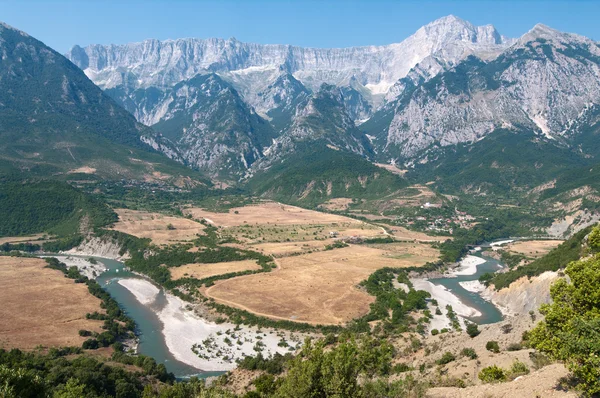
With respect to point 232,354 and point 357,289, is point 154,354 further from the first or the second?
point 357,289

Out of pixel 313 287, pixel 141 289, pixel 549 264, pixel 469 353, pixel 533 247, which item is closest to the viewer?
pixel 469 353

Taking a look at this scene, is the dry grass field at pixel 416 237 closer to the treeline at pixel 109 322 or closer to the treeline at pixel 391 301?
the treeline at pixel 391 301

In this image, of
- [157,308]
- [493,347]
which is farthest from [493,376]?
[157,308]

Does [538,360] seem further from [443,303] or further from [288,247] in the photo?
[288,247]

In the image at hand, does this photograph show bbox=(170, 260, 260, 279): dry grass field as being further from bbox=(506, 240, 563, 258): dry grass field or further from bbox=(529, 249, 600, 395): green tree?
bbox=(529, 249, 600, 395): green tree

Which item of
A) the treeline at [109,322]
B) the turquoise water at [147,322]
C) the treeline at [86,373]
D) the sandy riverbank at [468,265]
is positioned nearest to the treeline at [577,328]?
the treeline at [86,373]
